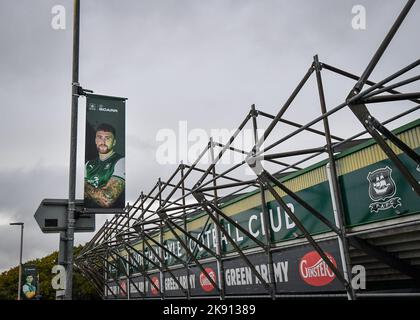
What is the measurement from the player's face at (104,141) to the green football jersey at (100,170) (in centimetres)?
18

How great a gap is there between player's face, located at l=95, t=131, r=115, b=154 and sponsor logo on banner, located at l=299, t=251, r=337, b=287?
20.3ft

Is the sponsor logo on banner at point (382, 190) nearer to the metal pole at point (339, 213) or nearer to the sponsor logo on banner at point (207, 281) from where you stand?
the metal pole at point (339, 213)

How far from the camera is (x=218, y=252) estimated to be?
54.1 feet

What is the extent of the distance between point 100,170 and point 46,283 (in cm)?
5622

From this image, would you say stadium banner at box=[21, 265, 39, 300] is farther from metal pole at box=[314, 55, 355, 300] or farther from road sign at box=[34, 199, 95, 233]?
road sign at box=[34, 199, 95, 233]

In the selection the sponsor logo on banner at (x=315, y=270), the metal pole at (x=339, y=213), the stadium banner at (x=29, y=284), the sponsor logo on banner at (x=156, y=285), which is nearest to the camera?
the metal pole at (x=339, y=213)

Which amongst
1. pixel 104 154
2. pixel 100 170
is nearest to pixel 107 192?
pixel 100 170

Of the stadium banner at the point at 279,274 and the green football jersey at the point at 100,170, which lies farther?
the stadium banner at the point at 279,274

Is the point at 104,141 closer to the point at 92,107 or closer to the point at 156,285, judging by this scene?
the point at 92,107

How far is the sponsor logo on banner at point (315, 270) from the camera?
11.3m

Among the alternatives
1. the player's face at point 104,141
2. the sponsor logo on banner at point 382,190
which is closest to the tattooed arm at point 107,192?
the player's face at point 104,141
